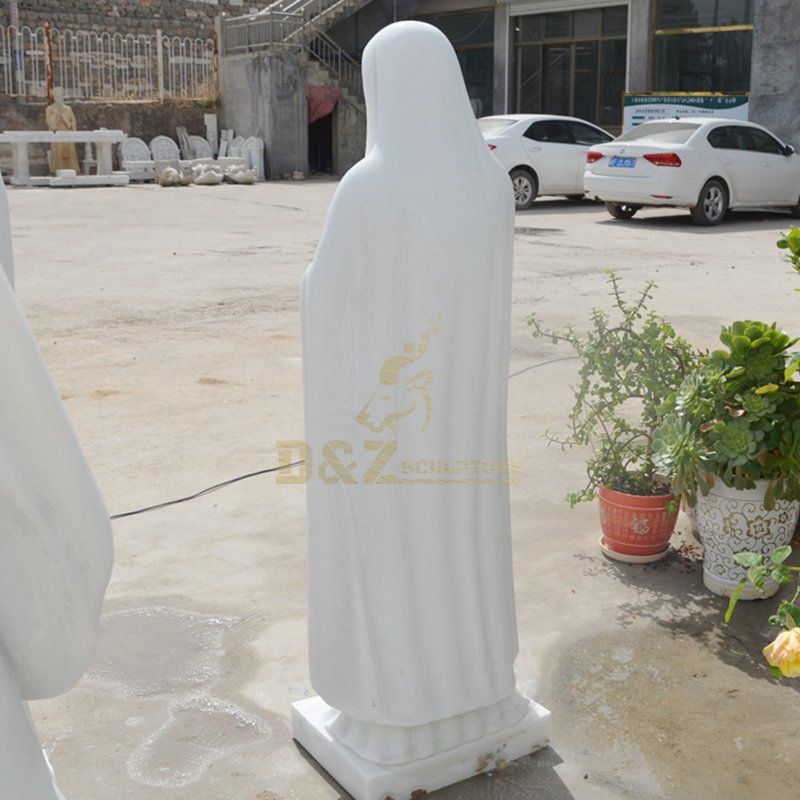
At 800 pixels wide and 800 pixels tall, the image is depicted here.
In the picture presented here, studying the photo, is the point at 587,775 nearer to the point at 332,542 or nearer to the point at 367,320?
the point at 332,542

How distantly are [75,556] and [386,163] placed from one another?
1357mm

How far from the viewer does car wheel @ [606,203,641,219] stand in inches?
584

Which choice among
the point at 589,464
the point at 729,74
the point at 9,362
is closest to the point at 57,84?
the point at 729,74

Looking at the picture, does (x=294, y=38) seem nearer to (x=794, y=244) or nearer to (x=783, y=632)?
(x=794, y=244)

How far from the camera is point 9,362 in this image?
110 centimetres

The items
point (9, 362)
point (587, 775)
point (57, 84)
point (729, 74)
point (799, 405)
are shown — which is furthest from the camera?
point (57, 84)

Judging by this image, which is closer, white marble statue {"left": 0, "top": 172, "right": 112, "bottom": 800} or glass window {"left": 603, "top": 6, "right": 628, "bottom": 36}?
white marble statue {"left": 0, "top": 172, "right": 112, "bottom": 800}

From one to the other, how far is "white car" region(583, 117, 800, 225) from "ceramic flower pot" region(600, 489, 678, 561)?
34.2ft

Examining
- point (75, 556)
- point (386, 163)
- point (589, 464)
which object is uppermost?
point (386, 163)

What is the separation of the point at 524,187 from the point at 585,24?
7.99m

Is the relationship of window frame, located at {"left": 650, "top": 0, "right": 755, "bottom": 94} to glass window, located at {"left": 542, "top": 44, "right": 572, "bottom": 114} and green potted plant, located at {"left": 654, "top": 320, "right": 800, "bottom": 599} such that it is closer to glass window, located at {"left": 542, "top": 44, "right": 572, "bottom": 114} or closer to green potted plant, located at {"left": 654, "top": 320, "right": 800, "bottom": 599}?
glass window, located at {"left": 542, "top": 44, "right": 572, "bottom": 114}

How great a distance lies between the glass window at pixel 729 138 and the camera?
14.1 meters

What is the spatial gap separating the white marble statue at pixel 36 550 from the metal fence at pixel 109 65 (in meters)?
24.1

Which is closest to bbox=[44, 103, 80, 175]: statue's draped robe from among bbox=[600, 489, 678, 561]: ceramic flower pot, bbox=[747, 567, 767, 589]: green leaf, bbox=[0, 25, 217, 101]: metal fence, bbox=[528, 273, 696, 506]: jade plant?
bbox=[0, 25, 217, 101]: metal fence
